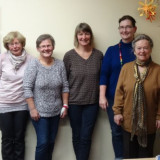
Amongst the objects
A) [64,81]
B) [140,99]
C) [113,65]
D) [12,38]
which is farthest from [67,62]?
[140,99]

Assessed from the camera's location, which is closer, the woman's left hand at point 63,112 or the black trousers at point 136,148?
the black trousers at point 136,148

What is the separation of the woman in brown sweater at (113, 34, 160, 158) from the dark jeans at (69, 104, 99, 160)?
427mm

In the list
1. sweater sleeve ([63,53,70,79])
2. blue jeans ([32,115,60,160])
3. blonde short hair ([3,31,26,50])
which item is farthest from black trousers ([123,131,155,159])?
blonde short hair ([3,31,26,50])

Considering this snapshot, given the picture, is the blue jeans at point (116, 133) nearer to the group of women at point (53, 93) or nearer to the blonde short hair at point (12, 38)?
the group of women at point (53, 93)

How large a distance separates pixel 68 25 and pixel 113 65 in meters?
0.66

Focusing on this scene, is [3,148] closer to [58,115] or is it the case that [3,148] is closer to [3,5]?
[58,115]

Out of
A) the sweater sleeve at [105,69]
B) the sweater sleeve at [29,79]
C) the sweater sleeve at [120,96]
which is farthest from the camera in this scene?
the sweater sleeve at [105,69]

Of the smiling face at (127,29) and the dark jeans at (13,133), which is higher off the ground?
the smiling face at (127,29)

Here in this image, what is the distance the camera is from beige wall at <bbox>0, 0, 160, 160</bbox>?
2.51m

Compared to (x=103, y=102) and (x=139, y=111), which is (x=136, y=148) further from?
(x=103, y=102)

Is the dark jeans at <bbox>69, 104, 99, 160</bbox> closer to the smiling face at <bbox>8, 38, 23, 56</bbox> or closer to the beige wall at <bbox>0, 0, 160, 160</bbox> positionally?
the beige wall at <bbox>0, 0, 160, 160</bbox>

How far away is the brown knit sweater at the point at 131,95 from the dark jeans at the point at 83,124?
0.41 m

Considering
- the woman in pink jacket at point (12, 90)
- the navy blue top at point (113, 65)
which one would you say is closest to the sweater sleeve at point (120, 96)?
the navy blue top at point (113, 65)

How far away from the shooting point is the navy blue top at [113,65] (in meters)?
2.38
